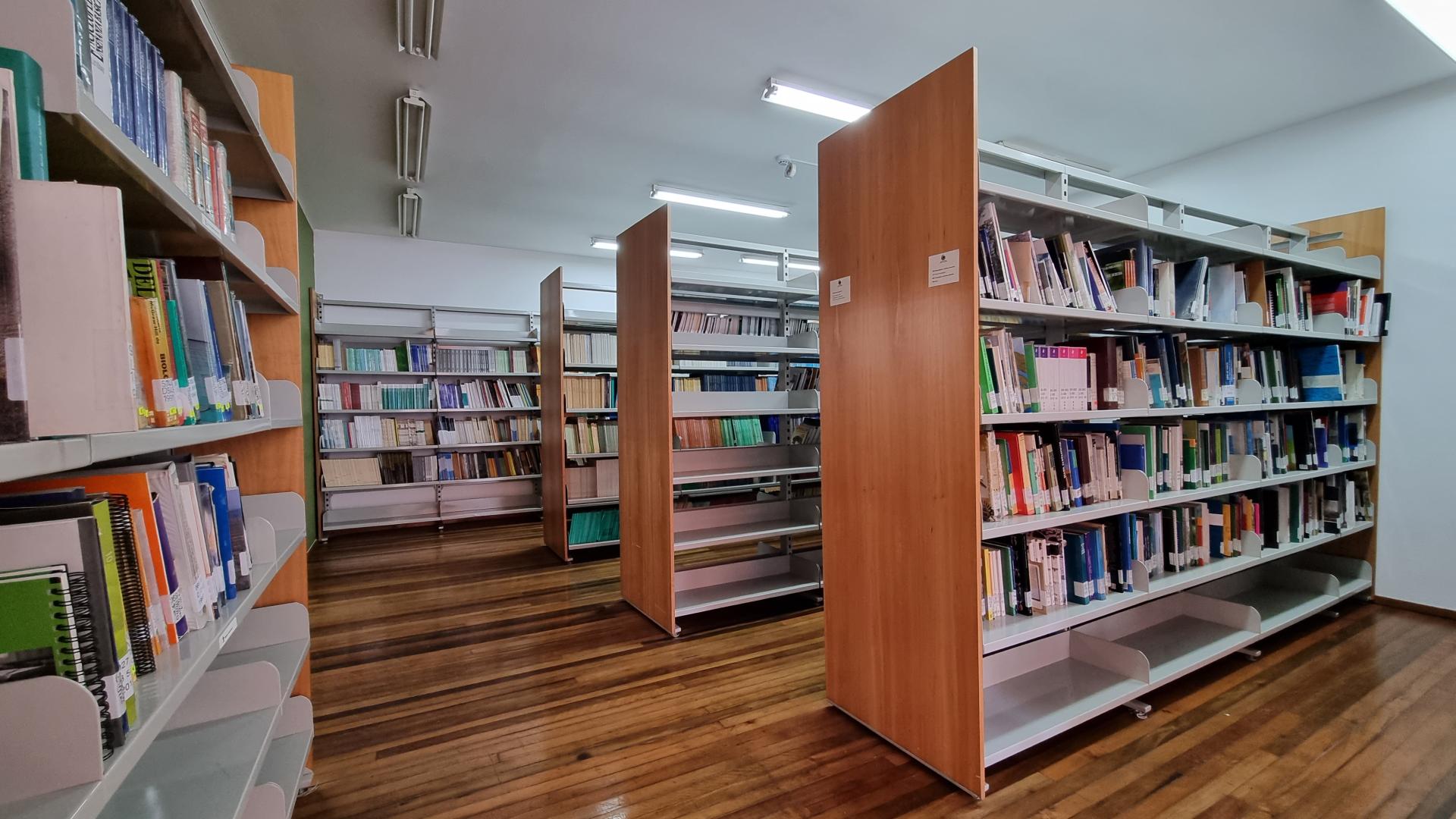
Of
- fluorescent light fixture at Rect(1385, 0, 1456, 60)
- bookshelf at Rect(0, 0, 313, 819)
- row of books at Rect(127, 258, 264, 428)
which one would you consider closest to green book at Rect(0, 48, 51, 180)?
bookshelf at Rect(0, 0, 313, 819)

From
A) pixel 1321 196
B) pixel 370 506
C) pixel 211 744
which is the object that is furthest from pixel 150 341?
pixel 370 506

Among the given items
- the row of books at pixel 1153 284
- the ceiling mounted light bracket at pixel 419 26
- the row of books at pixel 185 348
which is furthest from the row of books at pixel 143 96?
the row of books at pixel 1153 284

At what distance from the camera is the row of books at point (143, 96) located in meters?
0.87

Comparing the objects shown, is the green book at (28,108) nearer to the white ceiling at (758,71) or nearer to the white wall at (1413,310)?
the white ceiling at (758,71)

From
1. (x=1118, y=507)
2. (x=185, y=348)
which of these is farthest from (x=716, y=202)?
(x=185, y=348)

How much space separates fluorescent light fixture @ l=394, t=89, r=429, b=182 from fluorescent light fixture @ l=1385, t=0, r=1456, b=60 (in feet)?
15.8

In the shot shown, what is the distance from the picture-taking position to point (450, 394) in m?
6.36

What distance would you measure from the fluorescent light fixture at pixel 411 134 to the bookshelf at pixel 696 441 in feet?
4.64

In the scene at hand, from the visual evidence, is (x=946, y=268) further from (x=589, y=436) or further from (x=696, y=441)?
(x=589, y=436)

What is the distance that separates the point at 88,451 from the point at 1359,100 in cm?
573

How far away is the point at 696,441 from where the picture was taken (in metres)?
3.87

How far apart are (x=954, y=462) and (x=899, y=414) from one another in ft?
0.91

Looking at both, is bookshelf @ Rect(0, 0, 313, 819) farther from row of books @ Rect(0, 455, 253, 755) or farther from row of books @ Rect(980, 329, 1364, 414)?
row of books @ Rect(980, 329, 1364, 414)

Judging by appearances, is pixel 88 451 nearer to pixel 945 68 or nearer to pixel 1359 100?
pixel 945 68
